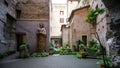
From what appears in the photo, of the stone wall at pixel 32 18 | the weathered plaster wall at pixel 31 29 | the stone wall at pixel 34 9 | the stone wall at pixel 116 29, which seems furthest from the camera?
the stone wall at pixel 34 9

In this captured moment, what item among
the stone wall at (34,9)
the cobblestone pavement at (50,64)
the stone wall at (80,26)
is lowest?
the cobblestone pavement at (50,64)

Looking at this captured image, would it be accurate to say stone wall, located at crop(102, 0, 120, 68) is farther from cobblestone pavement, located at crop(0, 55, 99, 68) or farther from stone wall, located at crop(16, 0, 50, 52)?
stone wall, located at crop(16, 0, 50, 52)

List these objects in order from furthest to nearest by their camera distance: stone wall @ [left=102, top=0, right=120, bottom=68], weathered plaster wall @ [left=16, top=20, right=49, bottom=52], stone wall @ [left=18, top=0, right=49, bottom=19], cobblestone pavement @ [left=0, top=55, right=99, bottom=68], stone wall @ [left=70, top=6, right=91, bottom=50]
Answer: stone wall @ [left=70, top=6, right=91, bottom=50] → stone wall @ [left=18, top=0, right=49, bottom=19] → weathered plaster wall @ [left=16, top=20, right=49, bottom=52] → cobblestone pavement @ [left=0, top=55, right=99, bottom=68] → stone wall @ [left=102, top=0, right=120, bottom=68]

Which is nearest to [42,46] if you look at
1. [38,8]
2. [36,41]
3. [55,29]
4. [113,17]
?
[36,41]

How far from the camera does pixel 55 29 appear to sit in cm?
4350

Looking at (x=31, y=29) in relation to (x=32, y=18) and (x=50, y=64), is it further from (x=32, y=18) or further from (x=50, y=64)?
(x=50, y=64)

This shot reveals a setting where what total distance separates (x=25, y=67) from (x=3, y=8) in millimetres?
9444

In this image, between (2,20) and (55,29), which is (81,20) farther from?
(55,29)

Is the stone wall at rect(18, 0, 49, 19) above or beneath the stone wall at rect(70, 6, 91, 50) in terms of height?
above

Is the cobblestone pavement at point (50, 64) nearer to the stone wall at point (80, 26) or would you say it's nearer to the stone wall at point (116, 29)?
the stone wall at point (116, 29)

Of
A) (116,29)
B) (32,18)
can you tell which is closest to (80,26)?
(32,18)

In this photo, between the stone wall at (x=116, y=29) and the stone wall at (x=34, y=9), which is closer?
the stone wall at (x=116, y=29)

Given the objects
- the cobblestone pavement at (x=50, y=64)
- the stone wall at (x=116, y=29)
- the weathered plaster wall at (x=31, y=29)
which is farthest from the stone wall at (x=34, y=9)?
the stone wall at (x=116, y=29)

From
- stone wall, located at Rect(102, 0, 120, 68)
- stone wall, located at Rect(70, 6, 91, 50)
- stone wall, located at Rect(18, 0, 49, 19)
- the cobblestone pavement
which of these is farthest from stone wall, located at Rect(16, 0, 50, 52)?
stone wall, located at Rect(102, 0, 120, 68)
